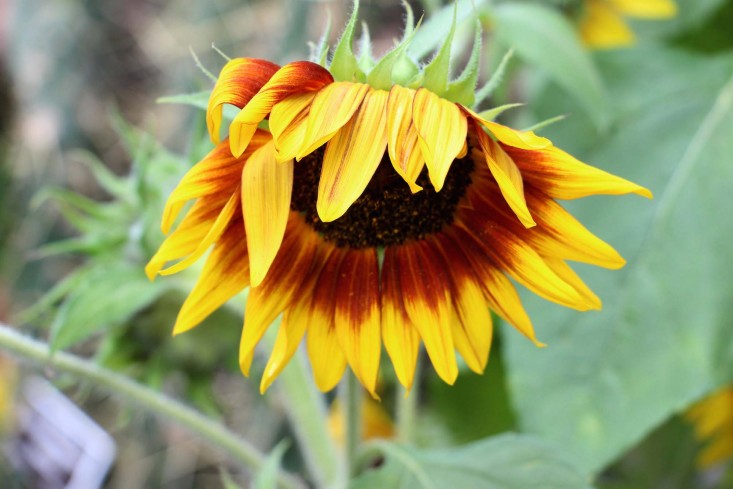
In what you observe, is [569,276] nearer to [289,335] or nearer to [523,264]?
[523,264]

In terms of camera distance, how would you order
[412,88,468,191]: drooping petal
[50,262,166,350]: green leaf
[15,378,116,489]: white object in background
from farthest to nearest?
1. [15,378,116,489]: white object in background
2. [50,262,166,350]: green leaf
3. [412,88,468,191]: drooping petal

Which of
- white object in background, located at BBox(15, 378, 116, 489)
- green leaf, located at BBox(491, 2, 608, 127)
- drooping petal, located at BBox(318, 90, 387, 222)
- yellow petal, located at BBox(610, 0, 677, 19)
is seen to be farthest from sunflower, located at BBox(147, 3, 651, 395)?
white object in background, located at BBox(15, 378, 116, 489)

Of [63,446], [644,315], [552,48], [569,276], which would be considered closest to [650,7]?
[552,48]

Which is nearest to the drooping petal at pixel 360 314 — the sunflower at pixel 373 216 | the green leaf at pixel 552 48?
the sunflower at pixel 373 216

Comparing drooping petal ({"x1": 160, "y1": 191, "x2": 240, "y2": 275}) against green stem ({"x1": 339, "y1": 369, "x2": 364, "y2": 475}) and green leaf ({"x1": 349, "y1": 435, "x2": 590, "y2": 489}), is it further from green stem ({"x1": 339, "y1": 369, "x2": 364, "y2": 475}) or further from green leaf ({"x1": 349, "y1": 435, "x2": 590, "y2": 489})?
green leaf ({"x1": 349, "y1": 435, "x2": 590, "y2": 489})

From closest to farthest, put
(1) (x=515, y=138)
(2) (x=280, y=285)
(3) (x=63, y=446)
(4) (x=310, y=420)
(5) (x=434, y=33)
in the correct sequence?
1. (1) (x=515, y=138)
2. (2) (x=280, y=285)
3. (5) (x=434, y=33)
4. (4) (x=310, y=420)
5. (3) (x=63, y=446)

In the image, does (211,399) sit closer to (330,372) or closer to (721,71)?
(330,372)
